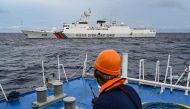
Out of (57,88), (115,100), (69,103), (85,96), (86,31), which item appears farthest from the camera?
(86,31)

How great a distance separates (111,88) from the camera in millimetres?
2348

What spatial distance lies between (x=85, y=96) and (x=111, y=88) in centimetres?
591

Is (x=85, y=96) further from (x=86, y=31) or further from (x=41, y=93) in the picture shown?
(x=86, y=31)

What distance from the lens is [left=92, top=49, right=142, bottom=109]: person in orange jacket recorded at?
226cm

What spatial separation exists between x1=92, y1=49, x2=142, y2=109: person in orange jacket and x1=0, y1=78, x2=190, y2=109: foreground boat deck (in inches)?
189

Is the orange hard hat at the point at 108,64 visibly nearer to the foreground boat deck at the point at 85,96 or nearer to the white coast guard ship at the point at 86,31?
the foreground boat deck at the point at 85,96

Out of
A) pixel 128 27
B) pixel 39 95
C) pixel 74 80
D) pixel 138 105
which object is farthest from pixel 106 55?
pixel 128 27

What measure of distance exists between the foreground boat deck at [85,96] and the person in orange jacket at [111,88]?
4.79 m

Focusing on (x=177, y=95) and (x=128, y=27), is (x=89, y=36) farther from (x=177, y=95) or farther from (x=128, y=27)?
(x=177, y=95)

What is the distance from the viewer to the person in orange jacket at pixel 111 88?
2.26 metres

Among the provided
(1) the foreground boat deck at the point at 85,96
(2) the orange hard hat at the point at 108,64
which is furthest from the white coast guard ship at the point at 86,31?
(2) the orange hard hat at the point at 108,64

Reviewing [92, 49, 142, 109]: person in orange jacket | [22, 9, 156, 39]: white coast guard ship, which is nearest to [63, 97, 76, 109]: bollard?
[92, 49, 142, 109]: person in orange jacket

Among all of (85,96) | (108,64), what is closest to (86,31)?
(85,96)

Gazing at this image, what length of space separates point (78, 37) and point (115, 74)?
3014 inches
